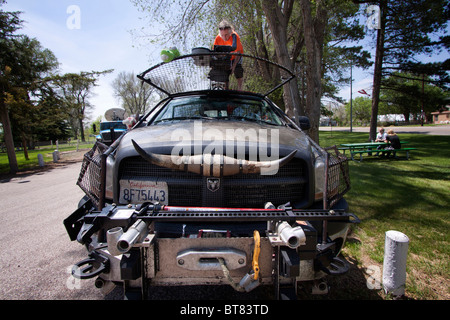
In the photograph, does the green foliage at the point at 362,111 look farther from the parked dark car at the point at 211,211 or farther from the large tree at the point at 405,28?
the parked dark car at the point at 211,211

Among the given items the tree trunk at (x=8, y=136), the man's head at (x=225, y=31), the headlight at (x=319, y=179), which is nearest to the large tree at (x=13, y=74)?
the tree trunk at (x=8, y=136)

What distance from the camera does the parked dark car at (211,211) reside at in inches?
62.4

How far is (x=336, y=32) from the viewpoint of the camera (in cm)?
1573

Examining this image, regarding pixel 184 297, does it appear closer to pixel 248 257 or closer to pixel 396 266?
pixel 248 257

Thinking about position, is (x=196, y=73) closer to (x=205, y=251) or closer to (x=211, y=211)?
(x=211, y=211)

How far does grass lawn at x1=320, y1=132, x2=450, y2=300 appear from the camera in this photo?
264cm

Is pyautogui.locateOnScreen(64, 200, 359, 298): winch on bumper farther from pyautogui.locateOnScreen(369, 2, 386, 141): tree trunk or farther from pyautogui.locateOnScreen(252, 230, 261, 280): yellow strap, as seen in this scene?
pyautogui.locateOnScreen(369, 2, 386, 141): tree trunk

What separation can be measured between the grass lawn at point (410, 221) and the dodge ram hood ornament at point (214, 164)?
5.51 ft

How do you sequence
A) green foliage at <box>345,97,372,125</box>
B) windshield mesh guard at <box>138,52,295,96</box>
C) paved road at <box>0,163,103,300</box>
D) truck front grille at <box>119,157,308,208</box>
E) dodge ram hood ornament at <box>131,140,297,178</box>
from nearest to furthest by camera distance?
dodge ram hood ornament at <box>131,140,297,178</box> < truck front grille at <box>119,157,308,208</box> < paved road at <box>0,163,103,300</box> < windshield mesh guard at <box>138,52,295,96</box> < green foliage at <box>345,97,372,125</box>

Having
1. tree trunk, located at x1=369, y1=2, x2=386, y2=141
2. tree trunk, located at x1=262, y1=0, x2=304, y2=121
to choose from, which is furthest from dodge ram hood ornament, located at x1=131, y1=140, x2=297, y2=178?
tree trunk, located at x1=369, y1=2, x2=386, y2=141

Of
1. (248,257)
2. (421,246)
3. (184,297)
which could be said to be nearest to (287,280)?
(248,257)

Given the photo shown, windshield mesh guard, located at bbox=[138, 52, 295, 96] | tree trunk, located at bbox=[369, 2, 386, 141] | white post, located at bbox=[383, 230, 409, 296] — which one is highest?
tree trunk, located at bbox=[369, 2, 386, 141]

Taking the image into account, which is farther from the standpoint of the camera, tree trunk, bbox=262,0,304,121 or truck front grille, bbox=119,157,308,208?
tree trunk, bbox=262,0,304,121

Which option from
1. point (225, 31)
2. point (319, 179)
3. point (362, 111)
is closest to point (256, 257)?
point (319, 179)
